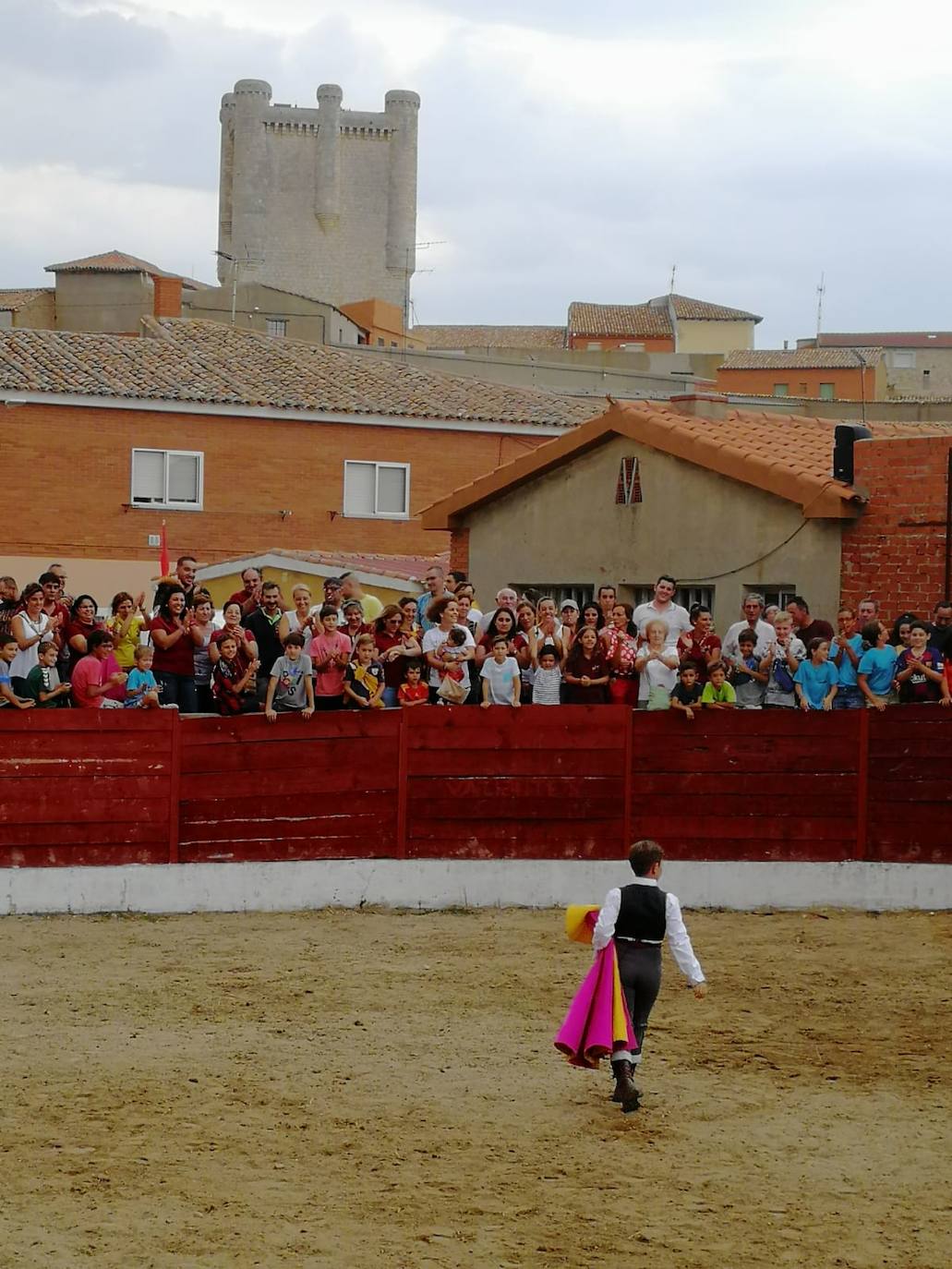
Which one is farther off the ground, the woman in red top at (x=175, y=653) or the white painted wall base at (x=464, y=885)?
the woman in red top at (x=175, y=653)

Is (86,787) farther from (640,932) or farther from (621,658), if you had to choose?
(640,932)

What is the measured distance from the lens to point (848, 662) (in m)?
14.9

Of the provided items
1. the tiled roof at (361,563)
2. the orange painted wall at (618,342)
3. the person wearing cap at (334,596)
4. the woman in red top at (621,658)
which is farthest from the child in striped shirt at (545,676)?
the orange painted wall at (618,342)

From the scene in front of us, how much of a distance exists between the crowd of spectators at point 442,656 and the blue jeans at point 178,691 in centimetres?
1

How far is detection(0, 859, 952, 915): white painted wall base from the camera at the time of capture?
14258 mm

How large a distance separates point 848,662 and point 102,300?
118 ft

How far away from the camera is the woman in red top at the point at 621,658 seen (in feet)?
Result: 48.3

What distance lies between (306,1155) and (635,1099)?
1.64m

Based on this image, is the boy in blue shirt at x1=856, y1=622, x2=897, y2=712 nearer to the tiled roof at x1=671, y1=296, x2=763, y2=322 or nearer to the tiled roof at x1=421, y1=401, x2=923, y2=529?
the tiled roof at x1=421, y1=401, x2=923, y2=529

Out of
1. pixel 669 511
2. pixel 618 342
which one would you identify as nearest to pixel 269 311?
pixel 618 342

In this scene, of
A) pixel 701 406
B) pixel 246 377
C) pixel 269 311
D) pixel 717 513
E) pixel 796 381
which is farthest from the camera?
pixel 796 381

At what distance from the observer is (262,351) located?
3825cm

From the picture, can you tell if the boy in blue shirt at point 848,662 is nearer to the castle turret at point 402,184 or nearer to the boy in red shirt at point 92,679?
the boy in red shirt at point 92,679

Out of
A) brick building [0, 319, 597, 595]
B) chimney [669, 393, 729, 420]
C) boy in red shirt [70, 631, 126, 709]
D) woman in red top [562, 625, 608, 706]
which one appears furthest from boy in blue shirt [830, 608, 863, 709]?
brick building [0, 319, 597, 595]
